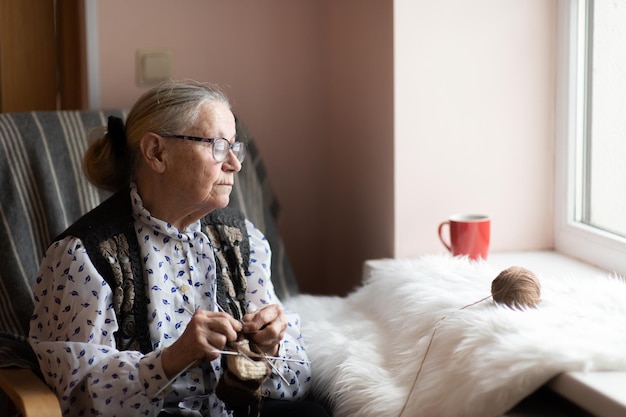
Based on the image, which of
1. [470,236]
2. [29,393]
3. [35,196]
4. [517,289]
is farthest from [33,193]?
[517,289]

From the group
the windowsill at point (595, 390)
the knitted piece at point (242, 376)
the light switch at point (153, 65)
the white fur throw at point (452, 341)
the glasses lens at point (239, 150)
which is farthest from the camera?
the light switch at point (153, 65)

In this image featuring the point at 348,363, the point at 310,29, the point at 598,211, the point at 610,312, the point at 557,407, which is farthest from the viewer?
the point at 310,29

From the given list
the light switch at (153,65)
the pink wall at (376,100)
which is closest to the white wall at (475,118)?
the pink wall at (376,100)

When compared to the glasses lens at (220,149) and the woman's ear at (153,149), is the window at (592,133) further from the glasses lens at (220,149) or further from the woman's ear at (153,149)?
the woman's ear at (153,149)

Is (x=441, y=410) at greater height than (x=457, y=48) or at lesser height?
lesser

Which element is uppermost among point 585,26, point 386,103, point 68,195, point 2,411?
point 585,26

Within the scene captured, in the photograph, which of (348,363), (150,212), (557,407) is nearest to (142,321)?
(150,212)

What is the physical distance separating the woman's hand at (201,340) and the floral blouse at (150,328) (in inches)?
1.5

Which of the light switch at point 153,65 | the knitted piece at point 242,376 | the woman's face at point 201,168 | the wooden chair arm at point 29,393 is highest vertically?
the light switch at point 153,65

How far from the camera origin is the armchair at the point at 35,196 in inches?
80.7

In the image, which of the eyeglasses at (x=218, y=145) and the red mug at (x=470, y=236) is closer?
the eyeglasses at (x=218, y=145)

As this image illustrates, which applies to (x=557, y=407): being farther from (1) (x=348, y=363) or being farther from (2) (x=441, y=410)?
(1) (x=348, y=363)

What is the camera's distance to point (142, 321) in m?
1.71

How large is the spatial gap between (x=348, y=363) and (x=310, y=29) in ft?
3.92
